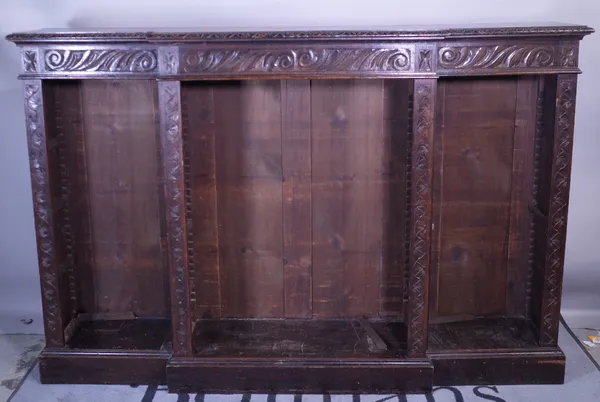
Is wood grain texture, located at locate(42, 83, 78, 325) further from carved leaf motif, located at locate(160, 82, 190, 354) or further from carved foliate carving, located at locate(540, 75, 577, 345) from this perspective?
carved foliate carving, located at locate(540, 75, 577, 345)

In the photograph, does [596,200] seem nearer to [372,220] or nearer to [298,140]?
[372,220]

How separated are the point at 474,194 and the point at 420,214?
1.76 ft

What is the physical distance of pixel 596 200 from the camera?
146 inches

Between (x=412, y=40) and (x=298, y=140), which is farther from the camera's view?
(x=298, y=140)

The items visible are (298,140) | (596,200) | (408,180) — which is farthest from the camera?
(596,200)

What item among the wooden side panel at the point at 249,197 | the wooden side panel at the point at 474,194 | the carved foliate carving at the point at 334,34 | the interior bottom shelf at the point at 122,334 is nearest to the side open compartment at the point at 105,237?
the interior bottom shelf at the point at 122,334

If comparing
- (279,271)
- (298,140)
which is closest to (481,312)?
(279,271)

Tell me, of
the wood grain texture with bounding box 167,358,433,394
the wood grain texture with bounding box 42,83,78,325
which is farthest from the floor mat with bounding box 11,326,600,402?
the wood grain texture with bounding box 42,83,78,325

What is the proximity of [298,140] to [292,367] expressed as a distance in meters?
1.05

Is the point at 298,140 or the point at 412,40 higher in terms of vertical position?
the point at 412,40

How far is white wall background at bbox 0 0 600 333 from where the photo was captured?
3.43m

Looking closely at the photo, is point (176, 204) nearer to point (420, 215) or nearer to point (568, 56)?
point (420, 215)

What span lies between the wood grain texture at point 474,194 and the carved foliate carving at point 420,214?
42cm

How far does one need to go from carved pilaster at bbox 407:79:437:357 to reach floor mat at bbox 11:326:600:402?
0.24 metres
